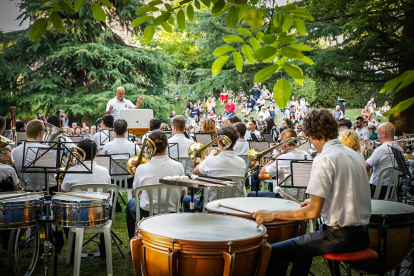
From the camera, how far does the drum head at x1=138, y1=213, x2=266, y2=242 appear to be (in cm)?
244

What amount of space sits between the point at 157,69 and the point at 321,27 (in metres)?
12.5

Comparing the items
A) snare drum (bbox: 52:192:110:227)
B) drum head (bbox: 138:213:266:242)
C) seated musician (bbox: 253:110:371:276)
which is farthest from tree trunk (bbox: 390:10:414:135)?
snare drum (bbox: 52:192:110:227)

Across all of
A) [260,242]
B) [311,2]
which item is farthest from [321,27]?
[260,242]

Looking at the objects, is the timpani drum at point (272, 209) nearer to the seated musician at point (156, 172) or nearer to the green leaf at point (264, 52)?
the seated musician at point (156, 172)

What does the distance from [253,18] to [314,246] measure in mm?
1675

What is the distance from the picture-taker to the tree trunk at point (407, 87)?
435 inches

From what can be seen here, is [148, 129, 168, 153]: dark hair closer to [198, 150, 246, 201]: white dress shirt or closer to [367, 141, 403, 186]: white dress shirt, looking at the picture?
[198, 150, 246, 201]: white dress shirt

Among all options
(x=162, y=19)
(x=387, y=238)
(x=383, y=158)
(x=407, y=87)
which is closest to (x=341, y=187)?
(x=387, y=238)

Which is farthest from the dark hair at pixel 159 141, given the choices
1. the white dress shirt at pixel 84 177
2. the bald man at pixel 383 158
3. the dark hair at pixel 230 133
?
the bald man at pixel 383 158

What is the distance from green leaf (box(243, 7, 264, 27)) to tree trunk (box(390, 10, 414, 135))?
962 centimetres

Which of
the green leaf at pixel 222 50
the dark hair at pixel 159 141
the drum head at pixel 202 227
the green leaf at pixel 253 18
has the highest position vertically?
the green leaf at pixel 253 18

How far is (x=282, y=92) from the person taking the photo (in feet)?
6.72

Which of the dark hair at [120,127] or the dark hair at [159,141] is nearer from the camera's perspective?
the dark hair at [159,141]

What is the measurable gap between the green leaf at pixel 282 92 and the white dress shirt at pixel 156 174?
8.52ft
